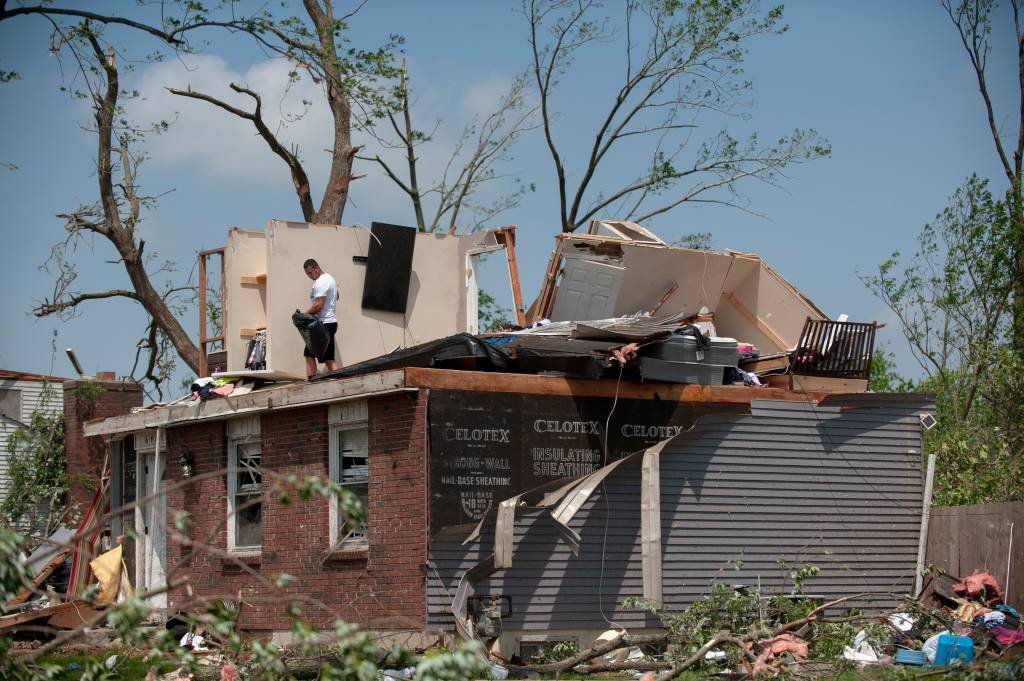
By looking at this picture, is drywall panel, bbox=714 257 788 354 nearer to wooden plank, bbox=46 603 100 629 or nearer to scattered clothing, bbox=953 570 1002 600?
scattered clothing, bbox=953 570 1002 600

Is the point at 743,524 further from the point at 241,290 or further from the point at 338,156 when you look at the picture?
the point at 338,156

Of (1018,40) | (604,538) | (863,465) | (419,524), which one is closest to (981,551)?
(863,465)

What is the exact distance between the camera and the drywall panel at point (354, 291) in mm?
17109


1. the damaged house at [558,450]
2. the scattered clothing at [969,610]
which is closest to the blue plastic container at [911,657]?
the scattered clothing at [969,610]

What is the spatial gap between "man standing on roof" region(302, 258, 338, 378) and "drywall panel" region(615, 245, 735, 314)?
3.91m

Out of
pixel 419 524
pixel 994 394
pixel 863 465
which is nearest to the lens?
pixel 419 524

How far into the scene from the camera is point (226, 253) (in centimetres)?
1775

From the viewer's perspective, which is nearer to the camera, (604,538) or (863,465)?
(604,538)

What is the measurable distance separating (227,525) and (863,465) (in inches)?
336

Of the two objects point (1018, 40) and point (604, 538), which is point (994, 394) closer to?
point (604, 538)

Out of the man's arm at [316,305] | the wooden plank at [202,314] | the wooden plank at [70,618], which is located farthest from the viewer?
the wooden plank at [202,314]

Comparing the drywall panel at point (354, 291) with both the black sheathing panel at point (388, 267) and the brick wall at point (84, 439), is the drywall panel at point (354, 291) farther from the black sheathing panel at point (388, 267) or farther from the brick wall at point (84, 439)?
the brick wall at point (84, 439)

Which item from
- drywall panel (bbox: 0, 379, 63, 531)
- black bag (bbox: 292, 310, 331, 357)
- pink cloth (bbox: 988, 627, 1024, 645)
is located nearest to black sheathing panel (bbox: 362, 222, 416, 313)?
black bag (bbox: 292, 310, 331, 357)

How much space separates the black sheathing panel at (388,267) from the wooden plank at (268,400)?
7.75 feet
